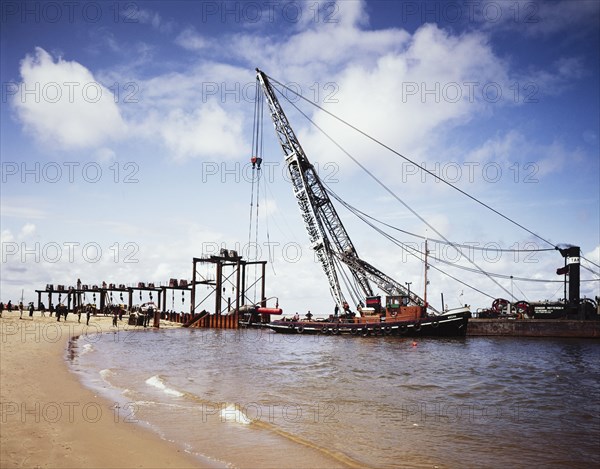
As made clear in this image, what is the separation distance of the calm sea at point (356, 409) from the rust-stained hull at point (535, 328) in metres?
25.5

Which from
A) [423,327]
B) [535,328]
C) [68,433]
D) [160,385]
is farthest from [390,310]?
[68,433]

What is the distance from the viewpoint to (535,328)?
49969 mm

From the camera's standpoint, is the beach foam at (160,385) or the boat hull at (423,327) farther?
the boat hull at (423,327)

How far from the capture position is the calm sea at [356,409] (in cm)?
909

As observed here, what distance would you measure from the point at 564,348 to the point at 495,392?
27178 mm

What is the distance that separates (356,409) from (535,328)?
44853 millimetres

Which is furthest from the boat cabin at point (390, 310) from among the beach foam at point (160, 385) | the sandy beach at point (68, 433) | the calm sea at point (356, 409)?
the sandy beach at point (68, 433)

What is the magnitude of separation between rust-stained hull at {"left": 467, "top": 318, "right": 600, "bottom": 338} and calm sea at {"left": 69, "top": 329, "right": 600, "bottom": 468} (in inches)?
1004

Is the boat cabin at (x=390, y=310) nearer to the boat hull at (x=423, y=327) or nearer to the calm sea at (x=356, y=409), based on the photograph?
the boat hull at (x=423, y=327)

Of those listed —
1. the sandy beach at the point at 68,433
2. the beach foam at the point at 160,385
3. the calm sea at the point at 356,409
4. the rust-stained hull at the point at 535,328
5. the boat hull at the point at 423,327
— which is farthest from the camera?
the rust-stained hull at the point at 535,328

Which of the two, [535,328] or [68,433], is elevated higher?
[68,433]

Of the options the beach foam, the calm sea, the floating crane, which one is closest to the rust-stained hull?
the floating crane

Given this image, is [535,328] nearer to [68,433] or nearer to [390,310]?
[390,310]

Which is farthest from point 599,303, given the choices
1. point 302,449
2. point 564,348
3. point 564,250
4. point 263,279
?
point 302,449
